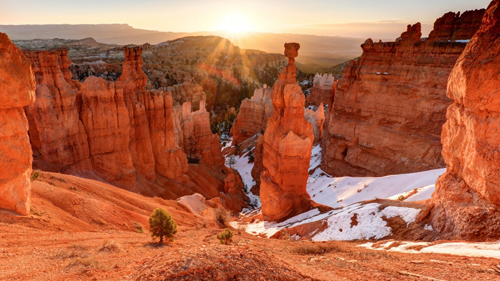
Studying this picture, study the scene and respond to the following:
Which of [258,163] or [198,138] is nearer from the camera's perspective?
[258,163]

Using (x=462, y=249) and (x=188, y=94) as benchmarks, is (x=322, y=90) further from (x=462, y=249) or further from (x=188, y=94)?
(x=462, y=249)

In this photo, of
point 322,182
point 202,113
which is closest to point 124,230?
point 322,182

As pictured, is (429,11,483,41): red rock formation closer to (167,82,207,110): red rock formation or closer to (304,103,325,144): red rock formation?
(304,103,325,144): red rock formation

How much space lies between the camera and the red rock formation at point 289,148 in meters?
17.9

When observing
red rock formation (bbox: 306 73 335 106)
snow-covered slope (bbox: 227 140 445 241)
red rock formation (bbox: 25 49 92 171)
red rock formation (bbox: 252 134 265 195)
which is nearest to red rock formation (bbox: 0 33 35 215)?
red rock formation (bbox: 25 49 92 171)

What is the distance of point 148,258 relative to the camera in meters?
5.43

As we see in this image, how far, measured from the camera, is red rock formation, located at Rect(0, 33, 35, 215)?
8297mm

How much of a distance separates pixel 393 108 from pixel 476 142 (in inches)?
800

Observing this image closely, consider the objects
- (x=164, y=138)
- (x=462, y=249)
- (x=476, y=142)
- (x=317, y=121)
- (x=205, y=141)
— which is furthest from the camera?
(x=317, y=121)

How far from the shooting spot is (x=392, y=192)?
1833 cm

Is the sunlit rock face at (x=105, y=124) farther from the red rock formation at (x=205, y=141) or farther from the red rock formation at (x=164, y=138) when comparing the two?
the red rock formation at (x=205, y=141)

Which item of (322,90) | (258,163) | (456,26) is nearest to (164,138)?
(258,163)

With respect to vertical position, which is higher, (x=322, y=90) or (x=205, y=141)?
(x=322, y=90)

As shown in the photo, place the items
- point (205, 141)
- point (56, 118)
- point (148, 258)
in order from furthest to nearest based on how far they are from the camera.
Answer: point (205, 141)
point (56, 118)
point (148, 258)
